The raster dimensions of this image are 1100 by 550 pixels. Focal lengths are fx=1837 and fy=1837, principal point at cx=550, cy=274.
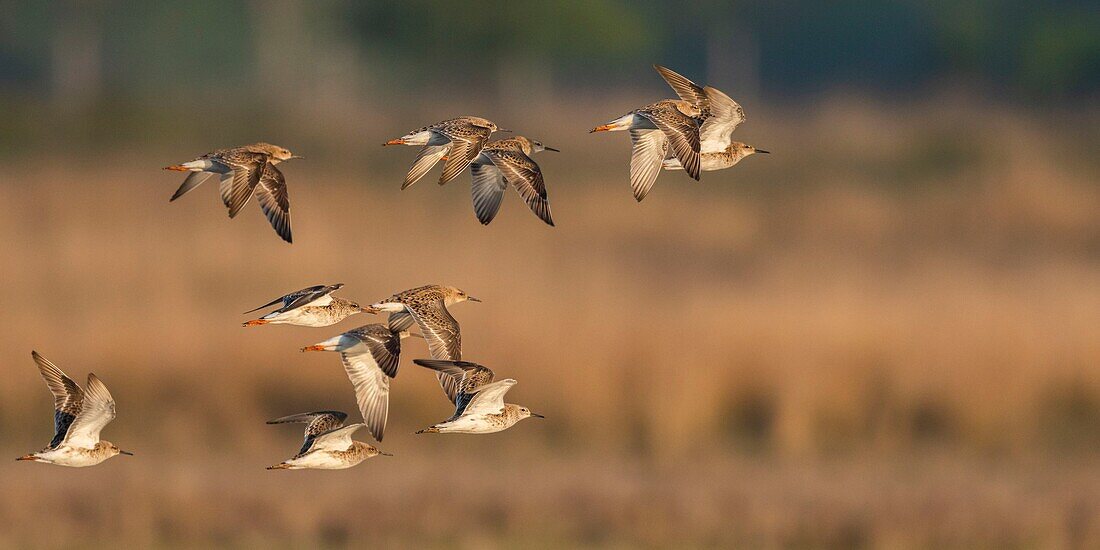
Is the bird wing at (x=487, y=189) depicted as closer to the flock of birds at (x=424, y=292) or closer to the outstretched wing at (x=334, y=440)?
the flock of birds at (x=424, y=292)

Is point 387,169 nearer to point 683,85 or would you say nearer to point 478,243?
point 478,243

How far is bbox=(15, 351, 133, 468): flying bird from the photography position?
6043mm

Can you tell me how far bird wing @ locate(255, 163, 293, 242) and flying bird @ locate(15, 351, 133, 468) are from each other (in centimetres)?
80

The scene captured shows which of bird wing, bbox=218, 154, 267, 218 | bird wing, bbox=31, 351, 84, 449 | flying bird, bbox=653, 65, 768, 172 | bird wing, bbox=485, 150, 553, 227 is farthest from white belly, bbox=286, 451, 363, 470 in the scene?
flying bird, bbox=653, 65, 768, 172

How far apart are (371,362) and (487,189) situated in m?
0.72

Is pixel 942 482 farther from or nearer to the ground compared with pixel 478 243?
nearer to the ground

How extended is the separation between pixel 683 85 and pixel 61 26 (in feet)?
115

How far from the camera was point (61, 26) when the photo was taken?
39.2 metres

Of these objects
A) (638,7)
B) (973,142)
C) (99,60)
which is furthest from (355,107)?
(638,7)

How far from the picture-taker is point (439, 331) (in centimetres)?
577

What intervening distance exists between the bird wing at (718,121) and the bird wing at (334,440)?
1.52m

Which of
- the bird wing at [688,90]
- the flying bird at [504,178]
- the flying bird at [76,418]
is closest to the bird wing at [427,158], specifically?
the flying bird at [504,178]

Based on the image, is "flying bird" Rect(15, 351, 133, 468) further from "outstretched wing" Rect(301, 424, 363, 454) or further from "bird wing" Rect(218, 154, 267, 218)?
"bird wing" Rect(218, 154, 267, 218)

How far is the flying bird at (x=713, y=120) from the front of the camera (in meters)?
6.04
